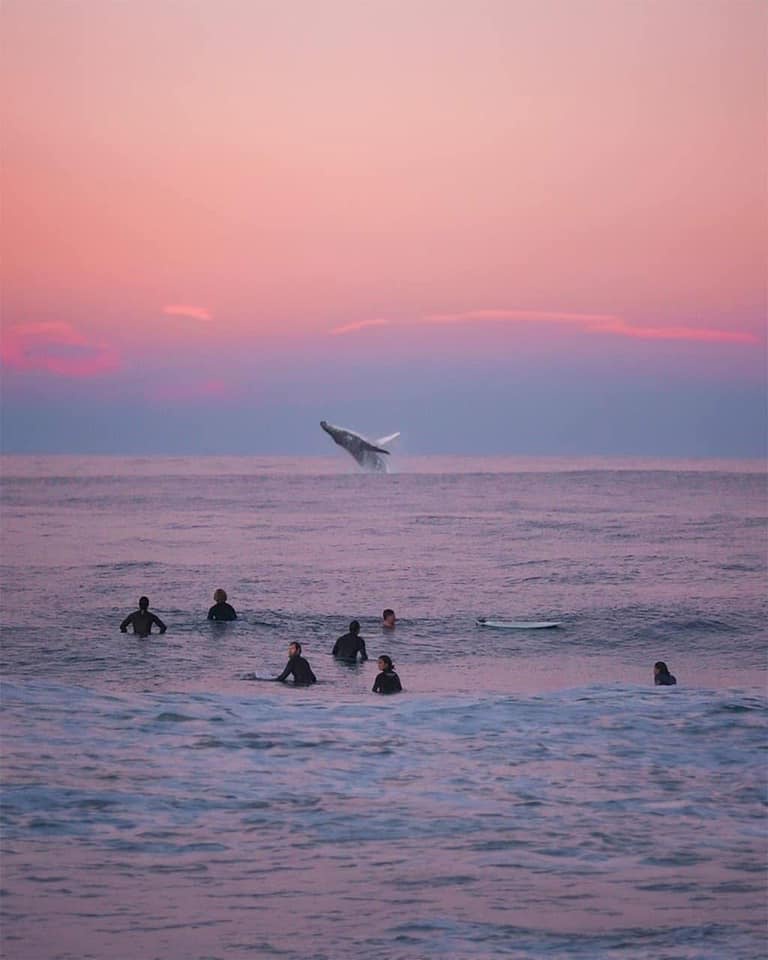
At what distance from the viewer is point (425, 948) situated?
9.44m

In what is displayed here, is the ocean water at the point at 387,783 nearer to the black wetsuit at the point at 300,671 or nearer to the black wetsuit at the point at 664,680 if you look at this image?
the black wetsuit at the point at 300,671

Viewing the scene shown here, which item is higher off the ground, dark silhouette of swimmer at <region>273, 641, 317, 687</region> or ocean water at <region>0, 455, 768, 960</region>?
dark silhouette of swimmer at <region>273, 641, 317, 687</region>

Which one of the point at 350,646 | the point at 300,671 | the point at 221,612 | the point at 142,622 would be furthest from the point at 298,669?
the point at 221,612

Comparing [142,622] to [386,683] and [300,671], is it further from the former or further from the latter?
[386,683]

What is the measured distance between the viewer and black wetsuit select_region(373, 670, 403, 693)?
71.2 ft

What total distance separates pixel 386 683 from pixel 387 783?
730 centimetres

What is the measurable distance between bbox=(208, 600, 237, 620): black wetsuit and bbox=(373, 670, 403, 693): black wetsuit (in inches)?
433

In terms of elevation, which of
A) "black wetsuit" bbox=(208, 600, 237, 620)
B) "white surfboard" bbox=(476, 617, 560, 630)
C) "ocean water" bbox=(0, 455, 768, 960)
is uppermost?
"black wetsuit" bbox=(208, 600, 237, 620)

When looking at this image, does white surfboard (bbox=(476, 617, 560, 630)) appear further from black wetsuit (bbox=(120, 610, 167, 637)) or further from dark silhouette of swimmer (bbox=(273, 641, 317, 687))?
dark silhouette of swimmer (bbox=(273, 641, 317, 687))

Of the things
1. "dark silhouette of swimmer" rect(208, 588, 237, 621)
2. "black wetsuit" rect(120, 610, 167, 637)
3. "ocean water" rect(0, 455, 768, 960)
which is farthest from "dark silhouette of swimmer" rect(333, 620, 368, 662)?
"dark silhouette of swimmer" rect(208, 588, 237, 621)

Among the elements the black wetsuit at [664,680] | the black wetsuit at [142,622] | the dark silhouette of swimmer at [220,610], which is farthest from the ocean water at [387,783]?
the black wetsuit at [664,680]

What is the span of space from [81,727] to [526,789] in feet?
21.6

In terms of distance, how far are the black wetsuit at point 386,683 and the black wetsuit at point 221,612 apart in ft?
36.1

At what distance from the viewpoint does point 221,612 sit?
3222 cm
